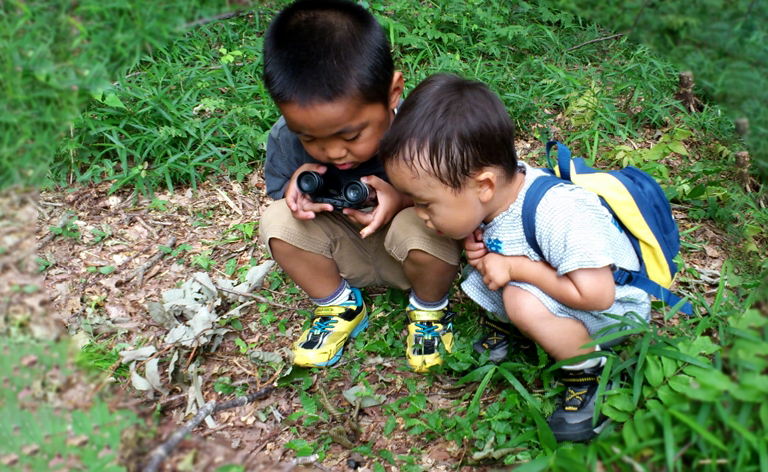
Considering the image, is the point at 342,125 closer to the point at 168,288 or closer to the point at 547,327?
the point at 547,327

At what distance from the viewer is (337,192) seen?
257 cm

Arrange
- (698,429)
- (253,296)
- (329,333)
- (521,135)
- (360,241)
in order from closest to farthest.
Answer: (698,429) → (329,333) → (360,241) → (253,296) → (521,135)

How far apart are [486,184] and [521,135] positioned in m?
1.91

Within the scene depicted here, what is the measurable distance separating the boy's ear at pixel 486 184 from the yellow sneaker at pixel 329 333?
3.37 ft

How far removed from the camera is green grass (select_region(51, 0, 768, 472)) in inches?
85.0

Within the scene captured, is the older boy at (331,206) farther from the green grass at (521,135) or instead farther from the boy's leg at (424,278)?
the green grass at (521,135)

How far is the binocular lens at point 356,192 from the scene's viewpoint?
2.40m

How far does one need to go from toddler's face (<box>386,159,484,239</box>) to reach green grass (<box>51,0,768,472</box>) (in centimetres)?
66

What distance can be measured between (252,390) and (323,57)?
59.0 inches

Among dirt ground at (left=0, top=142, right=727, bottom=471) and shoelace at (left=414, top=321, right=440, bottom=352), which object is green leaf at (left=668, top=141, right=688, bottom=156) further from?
shoelace at (left=414, top=321, right=440, bottom=352)

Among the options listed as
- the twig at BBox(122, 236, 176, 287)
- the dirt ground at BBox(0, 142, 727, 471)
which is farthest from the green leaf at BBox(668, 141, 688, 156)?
the twig at BBox(122, 236, 176, 287)

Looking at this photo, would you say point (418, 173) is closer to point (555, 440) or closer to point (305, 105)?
point (305, 105)

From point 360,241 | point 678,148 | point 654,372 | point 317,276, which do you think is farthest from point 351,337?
point 678,148

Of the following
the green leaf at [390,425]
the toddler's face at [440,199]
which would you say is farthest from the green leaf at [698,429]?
the green leaf at [390,425]
